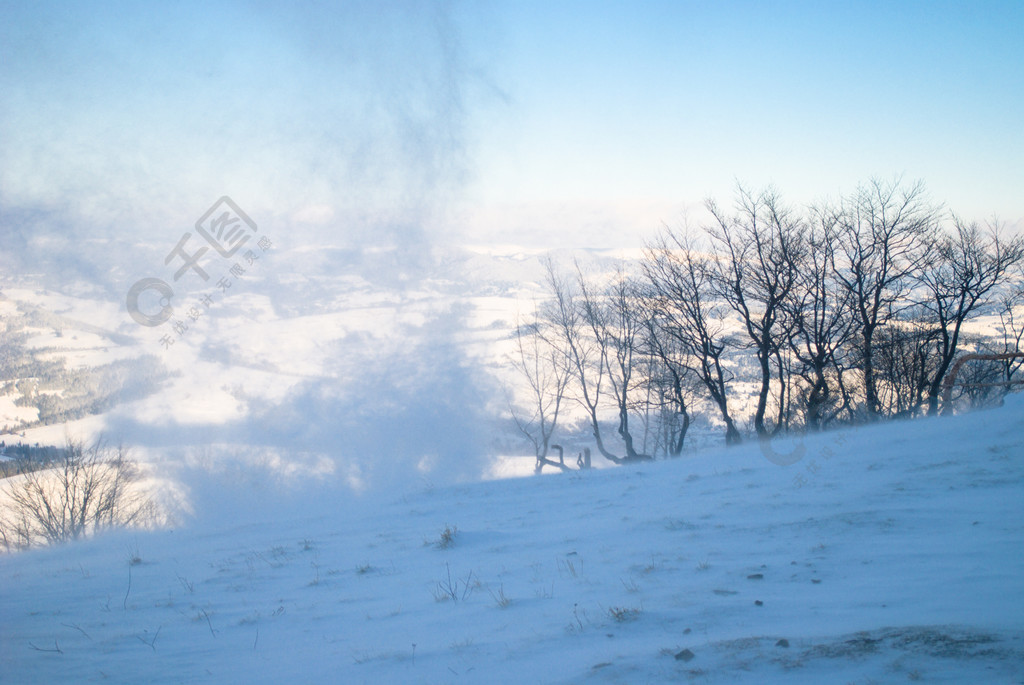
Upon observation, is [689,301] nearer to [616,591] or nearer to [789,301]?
[789,301]

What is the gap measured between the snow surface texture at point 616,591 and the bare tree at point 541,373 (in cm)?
2364

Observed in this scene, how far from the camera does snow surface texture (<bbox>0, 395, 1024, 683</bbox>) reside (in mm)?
2980

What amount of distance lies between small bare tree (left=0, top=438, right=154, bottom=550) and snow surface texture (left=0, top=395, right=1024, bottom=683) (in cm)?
2957

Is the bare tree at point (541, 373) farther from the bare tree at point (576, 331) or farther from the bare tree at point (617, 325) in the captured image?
the bare tree at point (617, 325)

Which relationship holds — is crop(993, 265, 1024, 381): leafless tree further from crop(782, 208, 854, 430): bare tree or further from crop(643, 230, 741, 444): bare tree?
crop(643, 230, 741, 444): bare tree

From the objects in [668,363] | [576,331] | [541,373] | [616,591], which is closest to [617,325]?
[576,331]

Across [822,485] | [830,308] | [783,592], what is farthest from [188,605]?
[830,308]

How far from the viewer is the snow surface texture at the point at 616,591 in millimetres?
2980

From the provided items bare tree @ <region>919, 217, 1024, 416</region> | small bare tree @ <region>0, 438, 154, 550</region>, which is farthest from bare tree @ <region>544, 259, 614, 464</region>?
small bare tree @ <region>0, 438, 154, 550</region>

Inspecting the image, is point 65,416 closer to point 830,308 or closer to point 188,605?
point 188,605

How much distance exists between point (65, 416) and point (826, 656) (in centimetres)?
5451

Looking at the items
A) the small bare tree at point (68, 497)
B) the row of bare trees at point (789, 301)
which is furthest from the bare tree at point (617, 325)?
the small bare tree at point (68, 497)

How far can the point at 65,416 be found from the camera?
137ft

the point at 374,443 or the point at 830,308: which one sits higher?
the point at 830,308
